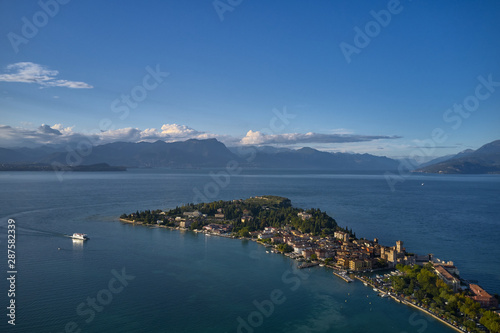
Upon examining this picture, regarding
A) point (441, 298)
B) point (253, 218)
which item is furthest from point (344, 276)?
point (253, 218)

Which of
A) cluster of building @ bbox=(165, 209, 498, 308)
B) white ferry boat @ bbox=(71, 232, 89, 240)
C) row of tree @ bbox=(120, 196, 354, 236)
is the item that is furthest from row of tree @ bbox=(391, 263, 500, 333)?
white ferry boat @ bbox=(71, 232, 89, 240)

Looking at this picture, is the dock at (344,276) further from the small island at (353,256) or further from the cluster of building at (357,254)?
the cluster of building at (357,254)

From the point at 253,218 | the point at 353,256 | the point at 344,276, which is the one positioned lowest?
the point at 344,276

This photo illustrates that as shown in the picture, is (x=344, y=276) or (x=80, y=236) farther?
(x=80, y=236)

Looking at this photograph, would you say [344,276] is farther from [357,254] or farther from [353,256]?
[357,254]

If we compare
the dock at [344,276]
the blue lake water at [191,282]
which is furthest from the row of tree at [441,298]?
the dock at [344,276]

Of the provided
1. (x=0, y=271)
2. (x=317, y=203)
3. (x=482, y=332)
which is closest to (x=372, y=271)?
(x=482, y=332)

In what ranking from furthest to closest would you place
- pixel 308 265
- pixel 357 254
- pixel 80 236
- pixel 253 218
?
pixel 253 218 < pixel 80 236 < pixel 357 254 < pixel 308 265

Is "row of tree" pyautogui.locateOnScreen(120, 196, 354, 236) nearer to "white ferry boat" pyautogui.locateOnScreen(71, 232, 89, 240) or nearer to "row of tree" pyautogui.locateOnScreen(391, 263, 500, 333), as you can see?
"white ferry boat" pyautogui.locateOnScreen(71, 232, 89, 240)

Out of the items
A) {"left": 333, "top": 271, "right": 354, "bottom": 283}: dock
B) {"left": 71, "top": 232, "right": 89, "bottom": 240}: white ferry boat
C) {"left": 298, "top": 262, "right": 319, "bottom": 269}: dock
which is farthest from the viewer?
{"left": 71, "top": 232, "right": 89, "bottom": 240}: white ferry boat
